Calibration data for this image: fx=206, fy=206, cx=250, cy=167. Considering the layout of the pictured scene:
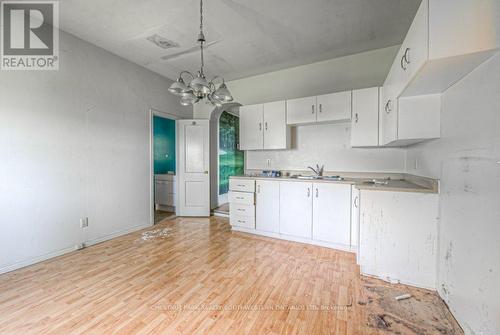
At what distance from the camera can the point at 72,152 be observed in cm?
264

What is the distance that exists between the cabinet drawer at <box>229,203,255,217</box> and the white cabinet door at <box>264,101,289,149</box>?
1.05 metres

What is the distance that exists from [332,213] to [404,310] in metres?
1.22

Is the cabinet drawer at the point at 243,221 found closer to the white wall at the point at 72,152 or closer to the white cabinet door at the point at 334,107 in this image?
the white wall at the point at 72,152

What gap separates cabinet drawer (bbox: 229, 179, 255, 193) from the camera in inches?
130

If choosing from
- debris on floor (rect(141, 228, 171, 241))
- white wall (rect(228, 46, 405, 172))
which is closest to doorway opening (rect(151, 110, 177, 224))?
debris on floor (rect(141, 228, 171, 241))

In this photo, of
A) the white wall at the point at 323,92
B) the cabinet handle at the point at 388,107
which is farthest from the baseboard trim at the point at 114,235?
the cabinet handle at the point at 388,107

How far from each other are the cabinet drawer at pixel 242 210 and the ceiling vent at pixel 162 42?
2.53 metres

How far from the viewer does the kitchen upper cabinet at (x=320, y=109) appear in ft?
9.41

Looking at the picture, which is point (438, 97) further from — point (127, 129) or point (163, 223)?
point (163, 223)

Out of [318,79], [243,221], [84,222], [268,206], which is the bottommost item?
[243,221]

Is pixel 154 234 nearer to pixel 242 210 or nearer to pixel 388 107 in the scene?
pixel 242 210

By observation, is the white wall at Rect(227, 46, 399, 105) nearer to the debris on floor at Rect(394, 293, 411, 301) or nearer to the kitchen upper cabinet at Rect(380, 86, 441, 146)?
the kitchen upper cabinet at Rect(380, 86, 441, 146)

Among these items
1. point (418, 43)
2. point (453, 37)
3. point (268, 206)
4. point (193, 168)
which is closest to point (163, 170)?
point (193, 168)

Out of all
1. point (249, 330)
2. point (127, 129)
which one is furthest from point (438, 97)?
point (127, 129)
